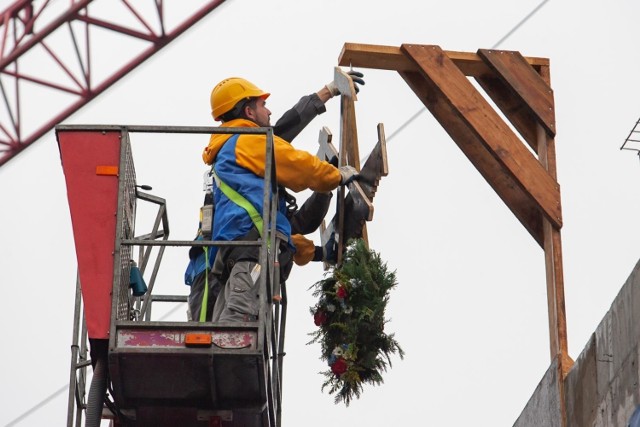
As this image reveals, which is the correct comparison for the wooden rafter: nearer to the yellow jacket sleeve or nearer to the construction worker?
the construction worker

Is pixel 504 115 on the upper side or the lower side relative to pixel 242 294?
upper

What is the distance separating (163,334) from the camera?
1042cm

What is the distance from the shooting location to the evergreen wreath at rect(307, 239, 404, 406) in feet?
39.0

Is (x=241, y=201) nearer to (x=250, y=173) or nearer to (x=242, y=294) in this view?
(x=250, y=173)

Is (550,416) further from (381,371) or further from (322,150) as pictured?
(322,150)

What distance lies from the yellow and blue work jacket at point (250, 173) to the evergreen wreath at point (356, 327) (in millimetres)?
557

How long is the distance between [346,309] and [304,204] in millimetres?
1177

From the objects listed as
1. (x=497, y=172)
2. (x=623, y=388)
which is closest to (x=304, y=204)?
(x=497, y=172)

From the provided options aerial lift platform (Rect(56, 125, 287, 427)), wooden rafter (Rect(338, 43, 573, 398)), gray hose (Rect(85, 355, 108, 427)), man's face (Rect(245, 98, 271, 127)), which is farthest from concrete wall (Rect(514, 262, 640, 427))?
gray hose (Rect(85, 355, 108, 427))

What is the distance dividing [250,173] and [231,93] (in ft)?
3.00

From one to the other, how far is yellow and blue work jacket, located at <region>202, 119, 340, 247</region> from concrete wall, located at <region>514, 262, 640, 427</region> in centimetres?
208

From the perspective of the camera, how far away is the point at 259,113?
39.8 feet

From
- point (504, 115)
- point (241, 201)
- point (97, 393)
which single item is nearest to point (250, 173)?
point (241, 201)

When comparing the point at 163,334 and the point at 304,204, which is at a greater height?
the point at 304,204
